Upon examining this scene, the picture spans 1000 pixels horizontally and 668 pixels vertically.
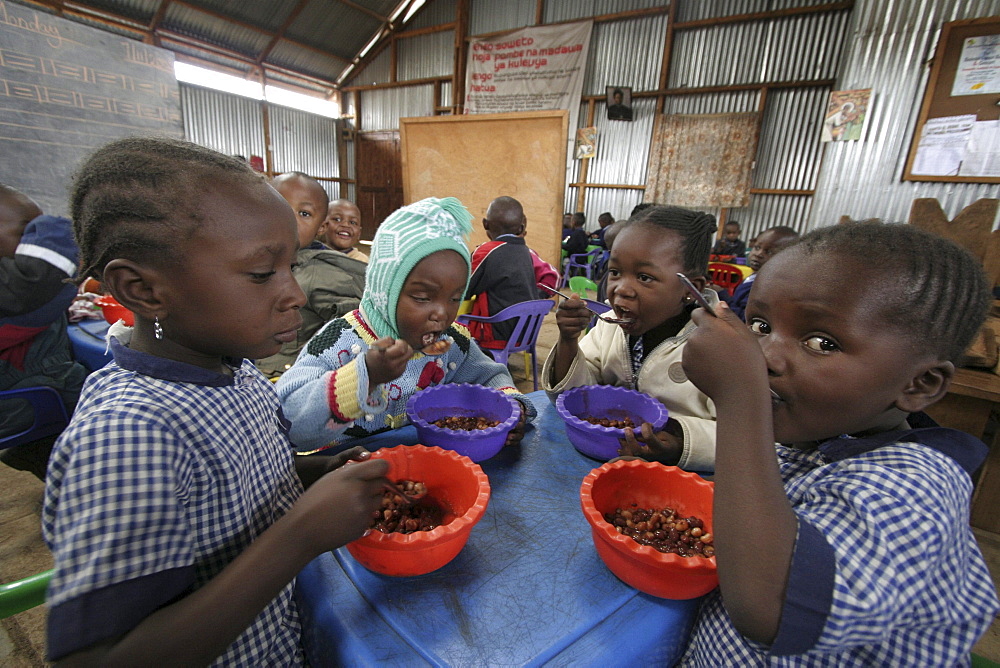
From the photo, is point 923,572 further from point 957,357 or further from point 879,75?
point 879,75

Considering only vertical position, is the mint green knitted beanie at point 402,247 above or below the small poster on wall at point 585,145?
below

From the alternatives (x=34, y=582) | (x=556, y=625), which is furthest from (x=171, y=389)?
(x=556, y=625)

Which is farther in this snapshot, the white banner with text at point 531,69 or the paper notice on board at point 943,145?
the white banner with text at point 531,69

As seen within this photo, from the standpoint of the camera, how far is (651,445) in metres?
1.17

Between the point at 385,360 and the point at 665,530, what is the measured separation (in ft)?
2.36

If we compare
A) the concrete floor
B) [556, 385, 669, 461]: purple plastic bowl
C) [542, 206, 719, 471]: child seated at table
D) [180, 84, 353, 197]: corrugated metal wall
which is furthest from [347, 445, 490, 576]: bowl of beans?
[180, 84, 353, 197]: corrugated metal wall

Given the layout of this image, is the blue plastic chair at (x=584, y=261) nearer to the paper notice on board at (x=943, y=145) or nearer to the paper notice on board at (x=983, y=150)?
the paper notice on board at (x=943, y=145)

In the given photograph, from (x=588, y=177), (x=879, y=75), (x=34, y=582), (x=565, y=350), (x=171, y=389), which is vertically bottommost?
(x=34, y=582)

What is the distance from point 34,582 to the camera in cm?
77

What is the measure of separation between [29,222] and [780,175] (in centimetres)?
1012

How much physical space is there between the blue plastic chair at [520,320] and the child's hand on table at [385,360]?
210cm

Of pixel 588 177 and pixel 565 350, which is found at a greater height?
pixel 588 177

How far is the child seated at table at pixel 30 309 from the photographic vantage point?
188 cm

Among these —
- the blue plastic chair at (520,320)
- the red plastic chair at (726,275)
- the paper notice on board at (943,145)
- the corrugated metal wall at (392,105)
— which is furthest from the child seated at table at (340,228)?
the corrugated metal wall at (392,105)
